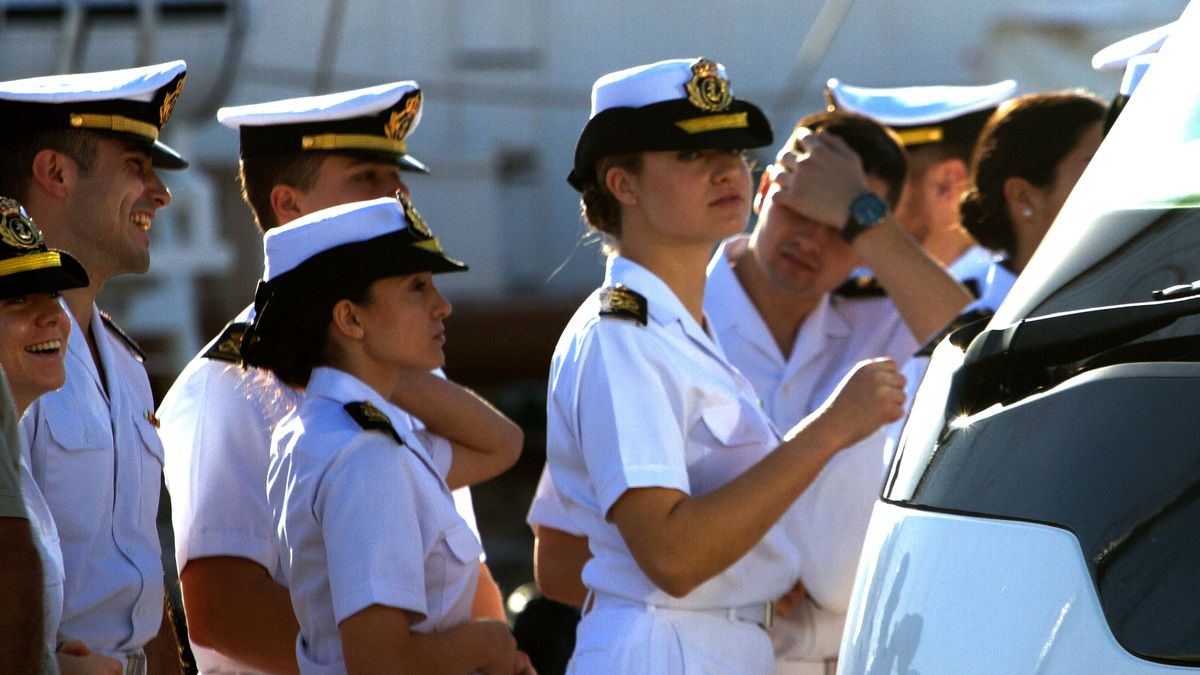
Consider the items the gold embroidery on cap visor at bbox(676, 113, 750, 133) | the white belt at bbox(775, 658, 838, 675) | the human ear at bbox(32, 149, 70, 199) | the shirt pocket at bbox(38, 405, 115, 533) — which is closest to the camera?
the shirt pocket at bbox(38, 405, 115, 533)

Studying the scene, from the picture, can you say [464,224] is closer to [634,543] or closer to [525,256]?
[525,256]

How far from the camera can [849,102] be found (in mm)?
4344

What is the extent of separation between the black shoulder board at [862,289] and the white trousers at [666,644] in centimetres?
131

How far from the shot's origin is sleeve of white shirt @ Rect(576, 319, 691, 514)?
267 centimetres

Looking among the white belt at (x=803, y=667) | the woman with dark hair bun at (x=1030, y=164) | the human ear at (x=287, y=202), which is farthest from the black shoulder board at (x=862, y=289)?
the human ear at (x=287, y=202)

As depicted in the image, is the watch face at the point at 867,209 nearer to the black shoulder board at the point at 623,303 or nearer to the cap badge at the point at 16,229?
the black shoulder board at the point at 623,303

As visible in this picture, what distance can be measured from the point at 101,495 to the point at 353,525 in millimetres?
390

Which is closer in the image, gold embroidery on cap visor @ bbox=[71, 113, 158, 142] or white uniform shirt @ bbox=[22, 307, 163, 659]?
white uniform shirt @ bbox=[22, 307, 163, 659]

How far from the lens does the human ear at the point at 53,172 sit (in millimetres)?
2814

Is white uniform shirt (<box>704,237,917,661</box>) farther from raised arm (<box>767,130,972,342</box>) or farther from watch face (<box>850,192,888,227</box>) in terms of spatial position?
watch face (<box>850,192,888,227</box>)

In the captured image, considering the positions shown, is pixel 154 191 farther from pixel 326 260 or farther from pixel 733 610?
pixel 733 610

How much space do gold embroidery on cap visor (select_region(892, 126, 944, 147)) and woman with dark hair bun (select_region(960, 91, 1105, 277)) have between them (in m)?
0.47

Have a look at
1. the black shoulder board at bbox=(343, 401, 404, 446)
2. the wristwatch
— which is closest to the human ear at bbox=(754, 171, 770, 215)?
the wristwatch

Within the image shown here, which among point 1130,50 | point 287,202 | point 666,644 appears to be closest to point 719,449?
point 666,644
